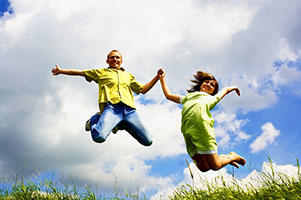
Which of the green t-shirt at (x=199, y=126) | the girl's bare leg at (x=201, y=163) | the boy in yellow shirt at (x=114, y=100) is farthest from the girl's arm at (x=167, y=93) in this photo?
the girl's bare leg at (x=201, y=163)

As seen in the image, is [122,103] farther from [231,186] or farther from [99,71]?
[231,186]

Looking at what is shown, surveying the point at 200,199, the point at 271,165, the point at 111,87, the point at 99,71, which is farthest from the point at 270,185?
the point at 99,71

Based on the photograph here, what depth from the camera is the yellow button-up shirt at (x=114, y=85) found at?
5.79 m

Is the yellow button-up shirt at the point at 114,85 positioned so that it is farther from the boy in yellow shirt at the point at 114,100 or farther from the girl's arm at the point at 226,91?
the girl's arm at the point at 226,91

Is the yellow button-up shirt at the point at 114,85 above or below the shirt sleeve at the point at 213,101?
above

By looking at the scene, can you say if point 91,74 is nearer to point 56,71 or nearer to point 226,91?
point 56,71

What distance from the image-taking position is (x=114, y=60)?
21.0ft

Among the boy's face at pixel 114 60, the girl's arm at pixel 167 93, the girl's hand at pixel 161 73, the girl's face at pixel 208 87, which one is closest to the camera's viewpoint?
the girl's arm at pixel 167 93

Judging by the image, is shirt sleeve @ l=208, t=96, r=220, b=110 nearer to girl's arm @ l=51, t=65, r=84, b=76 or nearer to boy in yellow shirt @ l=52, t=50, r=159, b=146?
boy in yellow shirt @ l=52, t=50, r=159, b=146

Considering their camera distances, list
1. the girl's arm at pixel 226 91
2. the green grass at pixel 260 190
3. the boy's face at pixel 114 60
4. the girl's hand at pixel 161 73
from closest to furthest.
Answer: the green grass at pixel 260 190 → the girl's arm at pixel 226 91 → the girl's hand at pixel 161 73 → the boy's face at pixel 114 60

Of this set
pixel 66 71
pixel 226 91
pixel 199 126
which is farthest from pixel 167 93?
pixel 66 71

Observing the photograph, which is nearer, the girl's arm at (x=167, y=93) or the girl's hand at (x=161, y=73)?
the girl's arm at (x=167, y=93)

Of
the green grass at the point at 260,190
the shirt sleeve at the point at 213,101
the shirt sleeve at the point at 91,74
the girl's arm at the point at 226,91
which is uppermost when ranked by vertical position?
the shirt sleeve at the point at 91,74

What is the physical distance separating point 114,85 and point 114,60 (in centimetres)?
68
